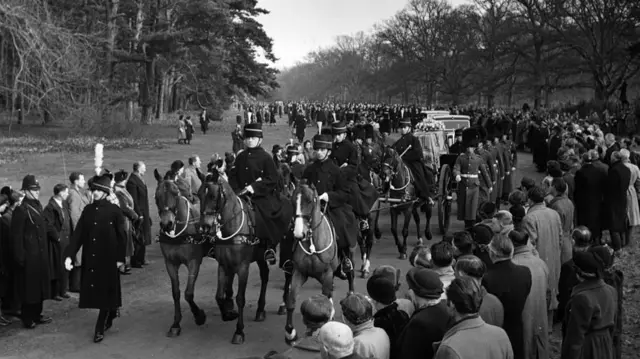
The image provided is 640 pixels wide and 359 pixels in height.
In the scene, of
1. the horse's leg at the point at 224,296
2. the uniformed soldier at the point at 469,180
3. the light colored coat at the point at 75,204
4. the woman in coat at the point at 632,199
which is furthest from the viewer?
the uniformed soldier at the point at 469,180

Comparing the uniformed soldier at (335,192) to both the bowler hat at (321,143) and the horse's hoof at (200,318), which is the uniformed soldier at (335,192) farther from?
the horse's hoof at (200,318)

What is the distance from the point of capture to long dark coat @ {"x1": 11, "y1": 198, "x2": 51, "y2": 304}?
853 centimetres

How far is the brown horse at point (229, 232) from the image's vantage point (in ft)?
25.6

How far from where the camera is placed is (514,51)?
4778cm

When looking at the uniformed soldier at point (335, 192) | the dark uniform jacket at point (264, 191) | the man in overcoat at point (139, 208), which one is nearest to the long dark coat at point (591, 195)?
the uniformed soldier at point (335, 192)

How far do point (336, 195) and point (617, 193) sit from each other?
5.64 m

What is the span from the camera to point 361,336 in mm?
4434

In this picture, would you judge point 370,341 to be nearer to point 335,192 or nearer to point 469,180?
point 335,192

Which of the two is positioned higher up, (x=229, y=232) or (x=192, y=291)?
(x=229, y=232)

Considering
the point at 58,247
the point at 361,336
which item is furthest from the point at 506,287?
the point at 58,247

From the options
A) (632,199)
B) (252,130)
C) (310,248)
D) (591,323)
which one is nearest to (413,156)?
(632,199)

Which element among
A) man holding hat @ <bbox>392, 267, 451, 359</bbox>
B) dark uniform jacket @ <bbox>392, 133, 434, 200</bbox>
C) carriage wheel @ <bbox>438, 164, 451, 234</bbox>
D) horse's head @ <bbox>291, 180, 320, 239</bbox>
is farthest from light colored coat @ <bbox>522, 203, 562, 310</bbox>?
carriage wheel @ <bbox>438, 164, 451, 234</bbox>

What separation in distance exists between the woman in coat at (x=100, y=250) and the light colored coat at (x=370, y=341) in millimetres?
4572

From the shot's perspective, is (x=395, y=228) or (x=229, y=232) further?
(x=395, y=228)
